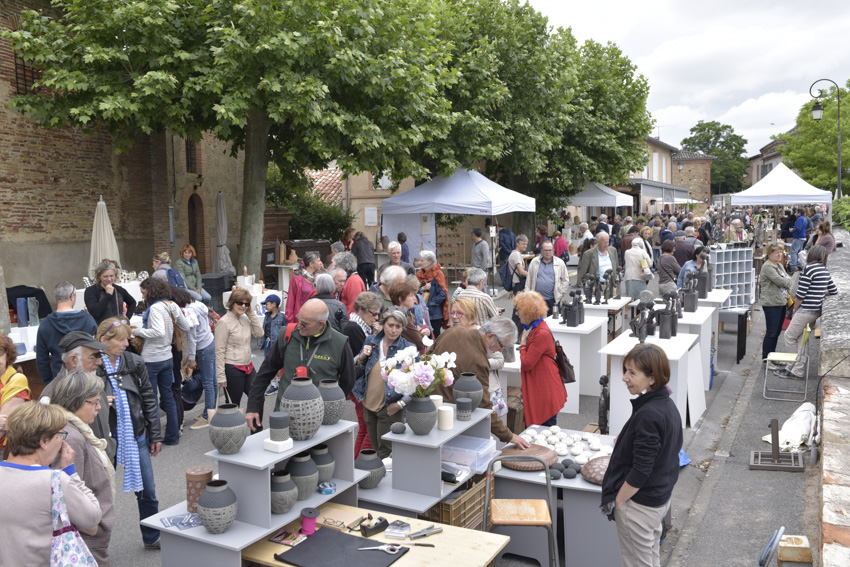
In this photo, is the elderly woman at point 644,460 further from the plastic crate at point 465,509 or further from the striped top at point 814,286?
the striped top at point 814,286

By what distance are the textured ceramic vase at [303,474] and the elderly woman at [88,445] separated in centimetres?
101

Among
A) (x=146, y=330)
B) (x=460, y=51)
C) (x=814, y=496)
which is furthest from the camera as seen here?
(x=460, y=51)

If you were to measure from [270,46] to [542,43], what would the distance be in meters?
10.8

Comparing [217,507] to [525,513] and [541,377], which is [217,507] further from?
[541,377]

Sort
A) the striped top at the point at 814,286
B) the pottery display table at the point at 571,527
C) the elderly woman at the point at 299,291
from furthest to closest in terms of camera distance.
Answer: the striped top at the point at 814,286
the elderly woman at the point at 299,291
the pottery display table at the point at 571,527

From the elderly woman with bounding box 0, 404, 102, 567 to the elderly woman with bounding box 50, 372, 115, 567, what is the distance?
0.44m

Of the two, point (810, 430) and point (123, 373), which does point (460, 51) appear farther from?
point (123, 373)

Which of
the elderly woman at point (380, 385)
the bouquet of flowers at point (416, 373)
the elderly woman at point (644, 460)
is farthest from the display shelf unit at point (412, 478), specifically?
the elderly woman at point (644, 460)

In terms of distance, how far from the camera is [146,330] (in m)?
7.21

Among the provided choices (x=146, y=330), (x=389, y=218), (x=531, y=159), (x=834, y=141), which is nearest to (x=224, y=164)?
(x=389, y=218)

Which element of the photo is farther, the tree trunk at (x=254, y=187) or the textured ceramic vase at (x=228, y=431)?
the tree trunk at (x=254, y=187)

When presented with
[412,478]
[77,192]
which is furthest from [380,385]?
[77,192]

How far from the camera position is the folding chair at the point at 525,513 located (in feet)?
15.1

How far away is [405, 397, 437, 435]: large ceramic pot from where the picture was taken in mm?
4766
